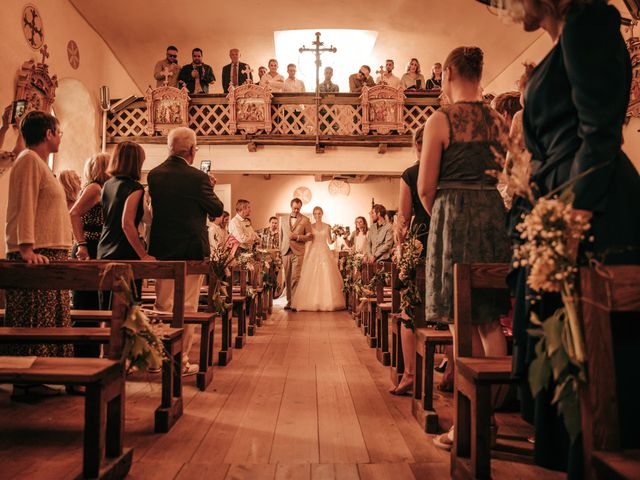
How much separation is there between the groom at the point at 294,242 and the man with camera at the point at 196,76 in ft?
10.7

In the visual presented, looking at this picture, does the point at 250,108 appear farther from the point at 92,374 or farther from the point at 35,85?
the point at 92,374

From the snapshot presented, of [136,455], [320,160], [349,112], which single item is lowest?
[136,455]

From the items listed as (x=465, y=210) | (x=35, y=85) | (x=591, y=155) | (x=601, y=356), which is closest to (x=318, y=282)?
(x=35, y=85)

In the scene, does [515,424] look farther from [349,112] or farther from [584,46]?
[349,112]

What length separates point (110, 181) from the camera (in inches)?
152

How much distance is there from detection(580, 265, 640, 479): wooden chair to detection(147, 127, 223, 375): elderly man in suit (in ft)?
10.1

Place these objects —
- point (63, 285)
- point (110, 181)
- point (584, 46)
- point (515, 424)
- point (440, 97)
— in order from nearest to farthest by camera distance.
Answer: point (584, 46) → point (63, 285) → point (515, 424) → point (110, 181) → point (440, 97)

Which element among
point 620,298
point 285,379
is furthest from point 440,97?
point 620,298

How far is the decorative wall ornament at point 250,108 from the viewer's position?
10.2 metres

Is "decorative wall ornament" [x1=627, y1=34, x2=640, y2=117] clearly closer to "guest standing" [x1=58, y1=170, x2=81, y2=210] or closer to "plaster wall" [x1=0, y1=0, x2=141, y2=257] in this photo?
"guest standing" [x1=58, y1=170, x2=81, y2=210]

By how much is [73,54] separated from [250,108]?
10.4 ft

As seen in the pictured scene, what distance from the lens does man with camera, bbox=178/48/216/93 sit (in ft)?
35.8

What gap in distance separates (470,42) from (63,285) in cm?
1194

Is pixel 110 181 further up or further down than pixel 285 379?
further up
